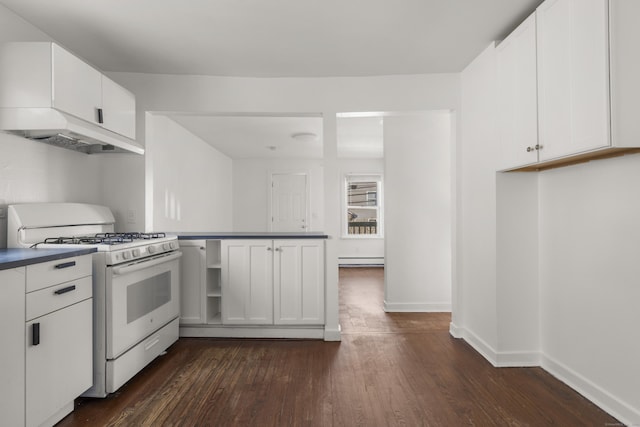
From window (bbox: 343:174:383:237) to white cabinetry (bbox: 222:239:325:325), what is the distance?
489 cm

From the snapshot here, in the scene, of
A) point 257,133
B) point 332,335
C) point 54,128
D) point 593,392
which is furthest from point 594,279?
point 257,133

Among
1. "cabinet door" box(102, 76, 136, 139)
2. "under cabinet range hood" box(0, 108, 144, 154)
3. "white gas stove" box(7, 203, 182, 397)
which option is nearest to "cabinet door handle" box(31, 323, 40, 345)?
"white gas stove" box(7, 203, 182, 397)

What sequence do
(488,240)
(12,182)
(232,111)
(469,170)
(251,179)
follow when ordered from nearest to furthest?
(12,182)
(488,240)
(469,170)
(232,111)
(251,179)

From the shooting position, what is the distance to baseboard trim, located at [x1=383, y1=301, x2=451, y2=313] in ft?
13.6

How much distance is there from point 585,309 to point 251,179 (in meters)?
6.87

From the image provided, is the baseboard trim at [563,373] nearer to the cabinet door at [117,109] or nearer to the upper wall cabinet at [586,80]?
the upper wall cabinet at [586,80]

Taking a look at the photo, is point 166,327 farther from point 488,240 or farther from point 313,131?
point 313,131

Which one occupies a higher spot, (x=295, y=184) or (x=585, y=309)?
(x=295, y=184)

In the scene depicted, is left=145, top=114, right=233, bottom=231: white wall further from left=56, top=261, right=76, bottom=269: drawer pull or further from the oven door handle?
left=56, top=261, right=76, bottom=269: drawer pull

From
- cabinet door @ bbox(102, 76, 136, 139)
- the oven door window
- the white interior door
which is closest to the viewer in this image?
the oven door window

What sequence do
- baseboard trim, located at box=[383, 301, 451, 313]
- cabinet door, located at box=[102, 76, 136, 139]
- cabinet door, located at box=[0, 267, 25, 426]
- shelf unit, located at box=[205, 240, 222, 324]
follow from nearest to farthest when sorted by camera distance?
cabinet door, located at box=[0, 267, 25, 426]
cabinet door, located at box=[102, 76, 136, 139]
shelf unit, located at box=[205, 240, 222, 324]
baseboard trim, located at box=[383, 301, 451, 313]

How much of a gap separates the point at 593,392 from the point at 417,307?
2.11 metres

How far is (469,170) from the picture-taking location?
3129mm

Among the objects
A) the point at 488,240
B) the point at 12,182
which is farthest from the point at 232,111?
the point at 488,240
